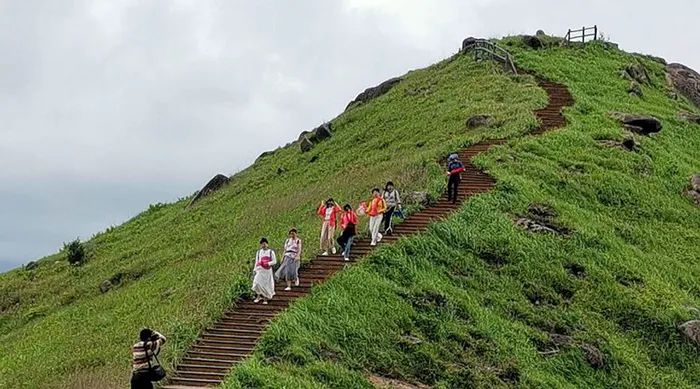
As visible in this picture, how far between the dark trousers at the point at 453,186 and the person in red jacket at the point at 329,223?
15.1 feet

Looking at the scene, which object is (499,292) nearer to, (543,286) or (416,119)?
(543,286)

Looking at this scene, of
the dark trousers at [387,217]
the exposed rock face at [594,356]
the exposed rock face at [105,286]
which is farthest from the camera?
the exposed rock face at [105,286]

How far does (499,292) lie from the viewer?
2081cm

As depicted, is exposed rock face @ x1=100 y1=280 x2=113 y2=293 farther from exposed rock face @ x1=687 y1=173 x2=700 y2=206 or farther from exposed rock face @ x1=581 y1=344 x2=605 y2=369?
exposed rock face @ x1=687 y1=173 x2=700 y2=206

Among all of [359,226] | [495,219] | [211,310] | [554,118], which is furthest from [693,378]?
[554,118]

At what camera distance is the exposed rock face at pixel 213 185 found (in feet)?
156

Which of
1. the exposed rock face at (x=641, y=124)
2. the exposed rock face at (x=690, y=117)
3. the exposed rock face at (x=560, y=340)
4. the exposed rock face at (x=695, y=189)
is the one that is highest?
the exposed rock face at (x=690, y=117)

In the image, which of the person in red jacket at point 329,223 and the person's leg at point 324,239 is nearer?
the person in red jacket at point 329,223

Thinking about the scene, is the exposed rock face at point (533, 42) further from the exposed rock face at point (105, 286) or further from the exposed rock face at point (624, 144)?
the exposed rock face at point (105, 286)

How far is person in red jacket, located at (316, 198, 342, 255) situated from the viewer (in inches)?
846

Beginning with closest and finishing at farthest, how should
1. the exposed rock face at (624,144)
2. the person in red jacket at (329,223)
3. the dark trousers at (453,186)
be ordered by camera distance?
1. the person in red jacket at (329,223)
2. the dark trousers at (453,186)
3. the exposed rock face at (624,144)

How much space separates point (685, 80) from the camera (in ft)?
A: 182

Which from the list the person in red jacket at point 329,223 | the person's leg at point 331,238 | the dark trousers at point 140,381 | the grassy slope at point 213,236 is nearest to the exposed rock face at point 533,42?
the grassy slope at point 213,236

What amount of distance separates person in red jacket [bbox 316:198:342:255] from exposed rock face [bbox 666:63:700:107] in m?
37.2
